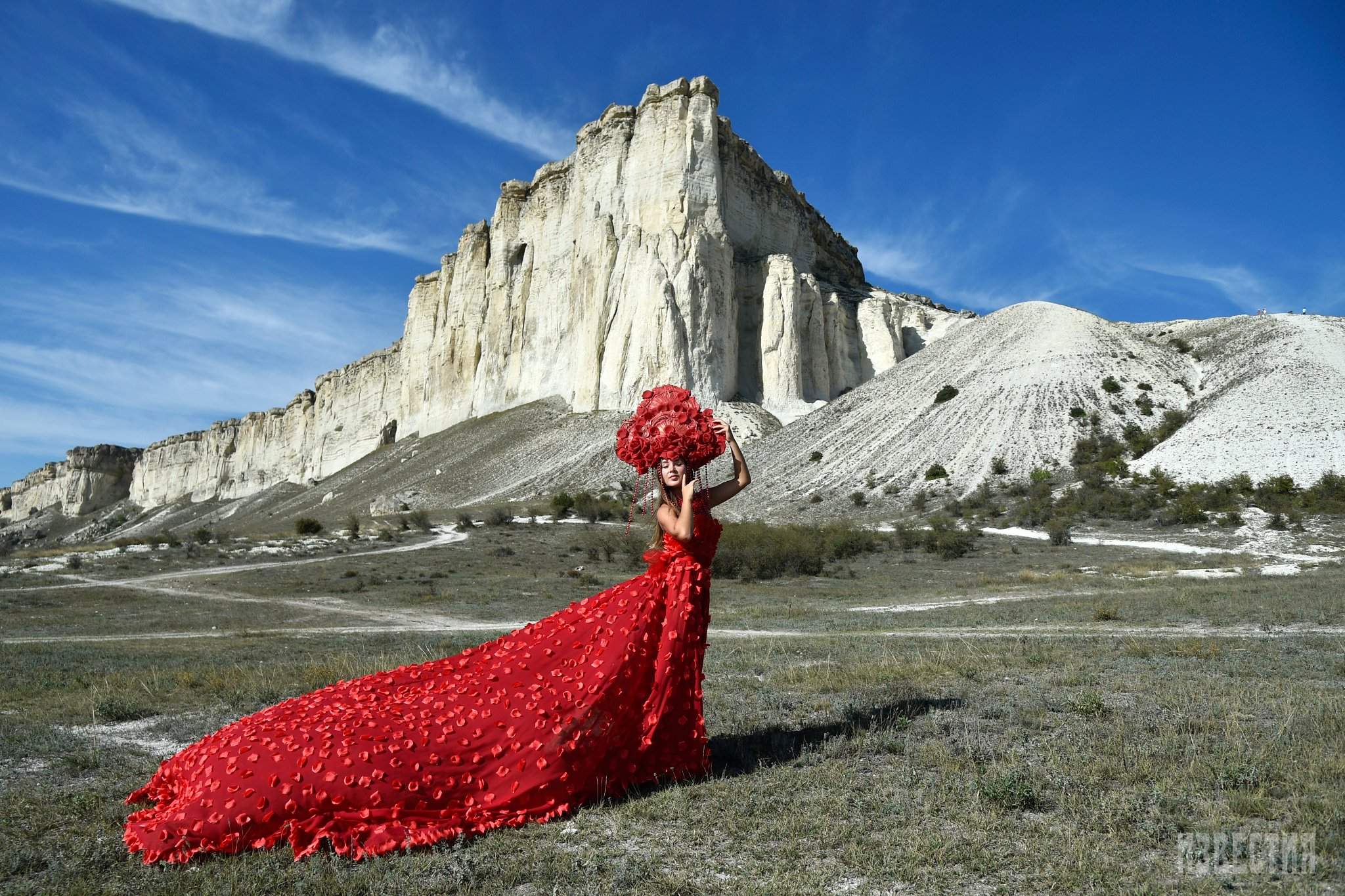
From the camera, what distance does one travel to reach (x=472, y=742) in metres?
4.55

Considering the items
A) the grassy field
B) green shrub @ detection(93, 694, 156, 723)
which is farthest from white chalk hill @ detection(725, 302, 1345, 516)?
green shrub @ detection(93, 694, 156, 723)

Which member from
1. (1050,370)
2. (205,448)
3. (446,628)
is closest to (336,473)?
(205,448)

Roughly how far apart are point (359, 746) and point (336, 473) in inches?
3173

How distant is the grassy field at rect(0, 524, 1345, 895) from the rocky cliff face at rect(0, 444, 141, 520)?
407 ft

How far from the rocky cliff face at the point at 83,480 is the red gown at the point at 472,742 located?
137 metres

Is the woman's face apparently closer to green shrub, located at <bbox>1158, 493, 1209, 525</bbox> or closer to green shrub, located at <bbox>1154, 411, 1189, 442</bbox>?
green shrub, located at <bbox>1158, 493, 1209, 525</bbox>

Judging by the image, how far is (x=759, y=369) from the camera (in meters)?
60.1

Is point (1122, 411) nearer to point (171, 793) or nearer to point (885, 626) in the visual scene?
point (885, 626)

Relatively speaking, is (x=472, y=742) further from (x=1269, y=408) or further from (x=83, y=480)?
(x=83, y=480)

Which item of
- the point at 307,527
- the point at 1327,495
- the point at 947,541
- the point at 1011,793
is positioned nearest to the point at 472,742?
the point at 1011,793

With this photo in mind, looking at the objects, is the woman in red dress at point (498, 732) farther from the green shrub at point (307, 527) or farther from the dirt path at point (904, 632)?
the green shrub at point (307, 527)

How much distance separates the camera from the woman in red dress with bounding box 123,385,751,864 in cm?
414

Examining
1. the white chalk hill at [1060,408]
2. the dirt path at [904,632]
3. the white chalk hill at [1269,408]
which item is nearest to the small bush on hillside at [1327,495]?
the white chalk hill at [1269,408]

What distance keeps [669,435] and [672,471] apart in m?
0.22
